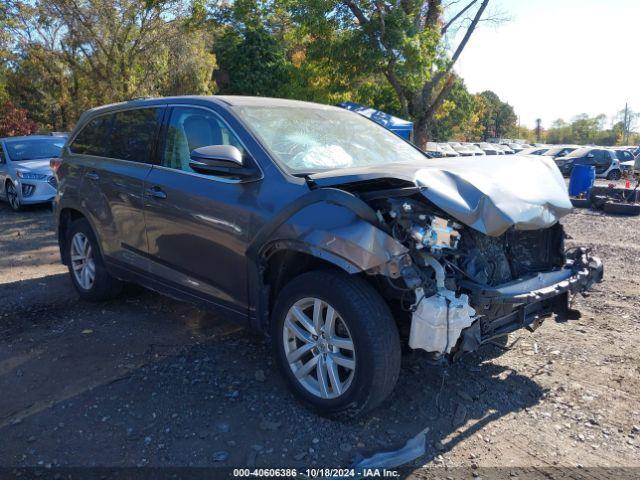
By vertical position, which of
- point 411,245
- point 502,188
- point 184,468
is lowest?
point 184,468

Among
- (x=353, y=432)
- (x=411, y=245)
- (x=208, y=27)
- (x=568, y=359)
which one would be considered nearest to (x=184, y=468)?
(x=353, y=432)

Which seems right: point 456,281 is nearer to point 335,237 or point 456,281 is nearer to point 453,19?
point 335,237

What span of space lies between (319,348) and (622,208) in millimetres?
10809

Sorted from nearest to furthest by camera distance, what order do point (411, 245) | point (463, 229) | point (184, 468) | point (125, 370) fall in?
point (184, 468) → point (411, 245) → point (463, 229) → point (125, 370)

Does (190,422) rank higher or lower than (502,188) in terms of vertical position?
lower

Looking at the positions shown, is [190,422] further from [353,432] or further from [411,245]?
[411,245]

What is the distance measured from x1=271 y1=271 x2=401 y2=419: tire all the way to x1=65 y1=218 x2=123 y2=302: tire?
246cm

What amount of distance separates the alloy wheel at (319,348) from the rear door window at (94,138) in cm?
282

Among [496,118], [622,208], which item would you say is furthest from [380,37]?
[496,118]

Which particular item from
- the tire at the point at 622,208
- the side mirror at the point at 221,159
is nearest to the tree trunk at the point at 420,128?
the tire at the point at 622,208

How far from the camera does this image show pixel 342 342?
10.3 feet

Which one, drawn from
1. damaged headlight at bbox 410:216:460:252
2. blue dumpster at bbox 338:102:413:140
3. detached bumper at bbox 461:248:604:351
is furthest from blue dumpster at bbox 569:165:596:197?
damaged headlight at bbox 410:216:460:252

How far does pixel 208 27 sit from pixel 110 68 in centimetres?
439

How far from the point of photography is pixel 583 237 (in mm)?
9164
